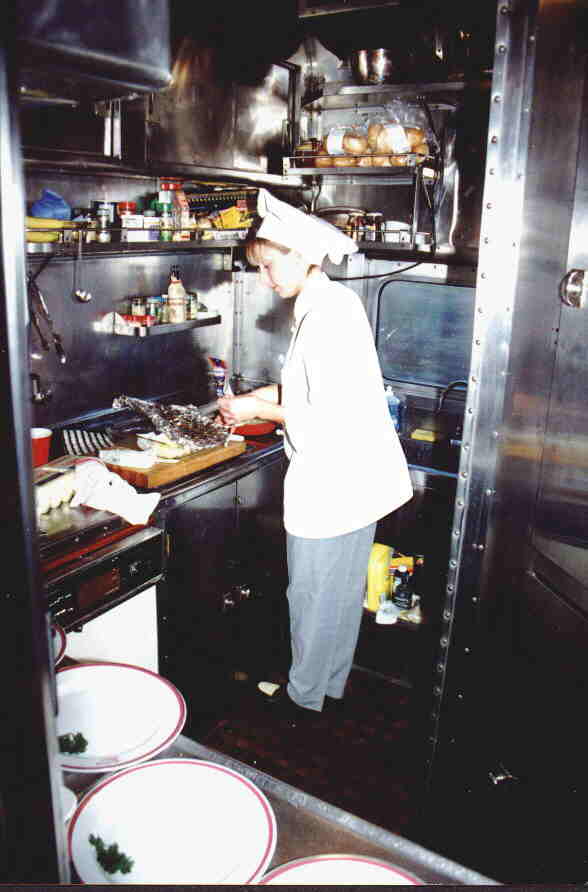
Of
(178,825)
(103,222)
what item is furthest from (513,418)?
(103,222)

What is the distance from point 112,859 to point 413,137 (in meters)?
3.20

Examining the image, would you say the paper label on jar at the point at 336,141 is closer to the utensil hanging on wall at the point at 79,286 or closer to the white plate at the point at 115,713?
the utensil hanging on wall at the point at 79,286

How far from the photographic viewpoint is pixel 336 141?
11.8 ft

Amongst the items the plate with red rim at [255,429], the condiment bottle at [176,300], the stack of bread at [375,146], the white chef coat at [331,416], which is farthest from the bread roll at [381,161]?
the plate with red rim at [255,429]

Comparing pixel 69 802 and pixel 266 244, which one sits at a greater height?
pixel 266 244

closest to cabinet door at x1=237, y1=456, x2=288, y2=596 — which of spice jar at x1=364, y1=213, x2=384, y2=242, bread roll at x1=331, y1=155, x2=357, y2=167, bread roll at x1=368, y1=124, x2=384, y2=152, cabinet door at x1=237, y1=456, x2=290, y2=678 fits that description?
cabinet door at x1=237, y1=456, x2=290, y2=678

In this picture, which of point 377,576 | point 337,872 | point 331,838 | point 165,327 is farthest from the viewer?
point 377,576

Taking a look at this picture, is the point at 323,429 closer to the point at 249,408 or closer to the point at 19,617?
the point at 249,408

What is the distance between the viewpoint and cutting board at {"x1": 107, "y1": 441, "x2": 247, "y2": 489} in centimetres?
291

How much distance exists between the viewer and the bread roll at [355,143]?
351cm

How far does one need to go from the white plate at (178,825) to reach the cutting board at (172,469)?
1.81 metres

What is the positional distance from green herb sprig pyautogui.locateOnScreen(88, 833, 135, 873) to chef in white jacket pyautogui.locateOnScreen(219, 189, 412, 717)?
6.49ft

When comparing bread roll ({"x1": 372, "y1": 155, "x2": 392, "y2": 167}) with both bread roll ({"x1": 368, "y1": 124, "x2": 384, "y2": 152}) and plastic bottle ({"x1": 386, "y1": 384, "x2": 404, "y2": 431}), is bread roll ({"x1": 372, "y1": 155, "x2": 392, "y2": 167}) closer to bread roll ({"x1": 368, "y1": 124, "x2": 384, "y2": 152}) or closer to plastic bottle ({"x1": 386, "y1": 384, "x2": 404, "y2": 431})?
bread roll ({"x1": 368, "y1": 124, "x2": 384, "y2": 152})

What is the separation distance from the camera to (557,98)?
191 cm
